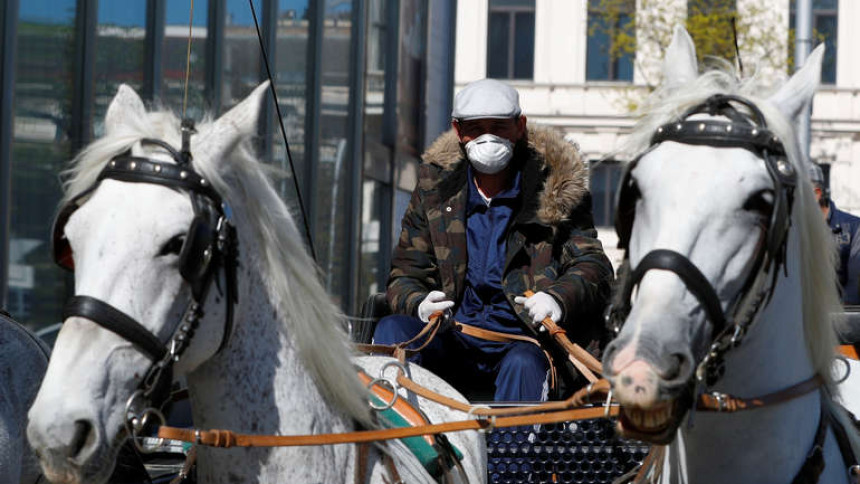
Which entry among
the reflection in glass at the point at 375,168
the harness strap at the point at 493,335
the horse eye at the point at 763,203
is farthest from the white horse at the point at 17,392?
the reflection in glass at the point at 375,168

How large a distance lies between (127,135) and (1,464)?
1672 mm

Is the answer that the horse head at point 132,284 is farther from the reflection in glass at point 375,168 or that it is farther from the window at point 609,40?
the window at point 609,40

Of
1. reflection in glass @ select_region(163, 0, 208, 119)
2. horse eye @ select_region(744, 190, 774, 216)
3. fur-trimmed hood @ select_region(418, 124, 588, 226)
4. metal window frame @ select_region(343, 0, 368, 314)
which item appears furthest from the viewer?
metal window frame @ select_region(343, 0, 368, 314)

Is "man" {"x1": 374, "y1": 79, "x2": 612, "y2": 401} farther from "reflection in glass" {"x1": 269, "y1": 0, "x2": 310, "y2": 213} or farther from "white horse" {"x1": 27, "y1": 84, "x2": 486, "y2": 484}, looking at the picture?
"reflection in glass" {"x1": 269, "y1": 0, "x2": 310, "y2": 213}

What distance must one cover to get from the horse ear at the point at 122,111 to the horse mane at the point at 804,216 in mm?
1272

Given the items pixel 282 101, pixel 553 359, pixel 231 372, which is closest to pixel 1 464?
pixel 231 372

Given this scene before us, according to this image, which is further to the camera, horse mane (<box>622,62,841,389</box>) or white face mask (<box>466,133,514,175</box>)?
white face mask (<box>466,133,514,175</box>)

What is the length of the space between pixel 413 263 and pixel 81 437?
7.55ft

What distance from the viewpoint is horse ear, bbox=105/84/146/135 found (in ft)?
11.9

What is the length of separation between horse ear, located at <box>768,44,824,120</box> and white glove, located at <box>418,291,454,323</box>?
1.68 meters

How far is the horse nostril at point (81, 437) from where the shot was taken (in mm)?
3127

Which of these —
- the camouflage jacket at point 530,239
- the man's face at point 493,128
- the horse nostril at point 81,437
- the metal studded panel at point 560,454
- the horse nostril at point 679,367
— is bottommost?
the metal studded panel at point 560,454

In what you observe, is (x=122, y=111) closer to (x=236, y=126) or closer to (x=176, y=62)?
(x=236, y=126)

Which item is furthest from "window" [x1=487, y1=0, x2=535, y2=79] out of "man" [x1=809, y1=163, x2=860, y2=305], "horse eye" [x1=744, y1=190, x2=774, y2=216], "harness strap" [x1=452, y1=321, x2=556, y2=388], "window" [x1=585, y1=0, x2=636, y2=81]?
"horse eye" [x1=744, y1=190, x2=774, y2=216]
